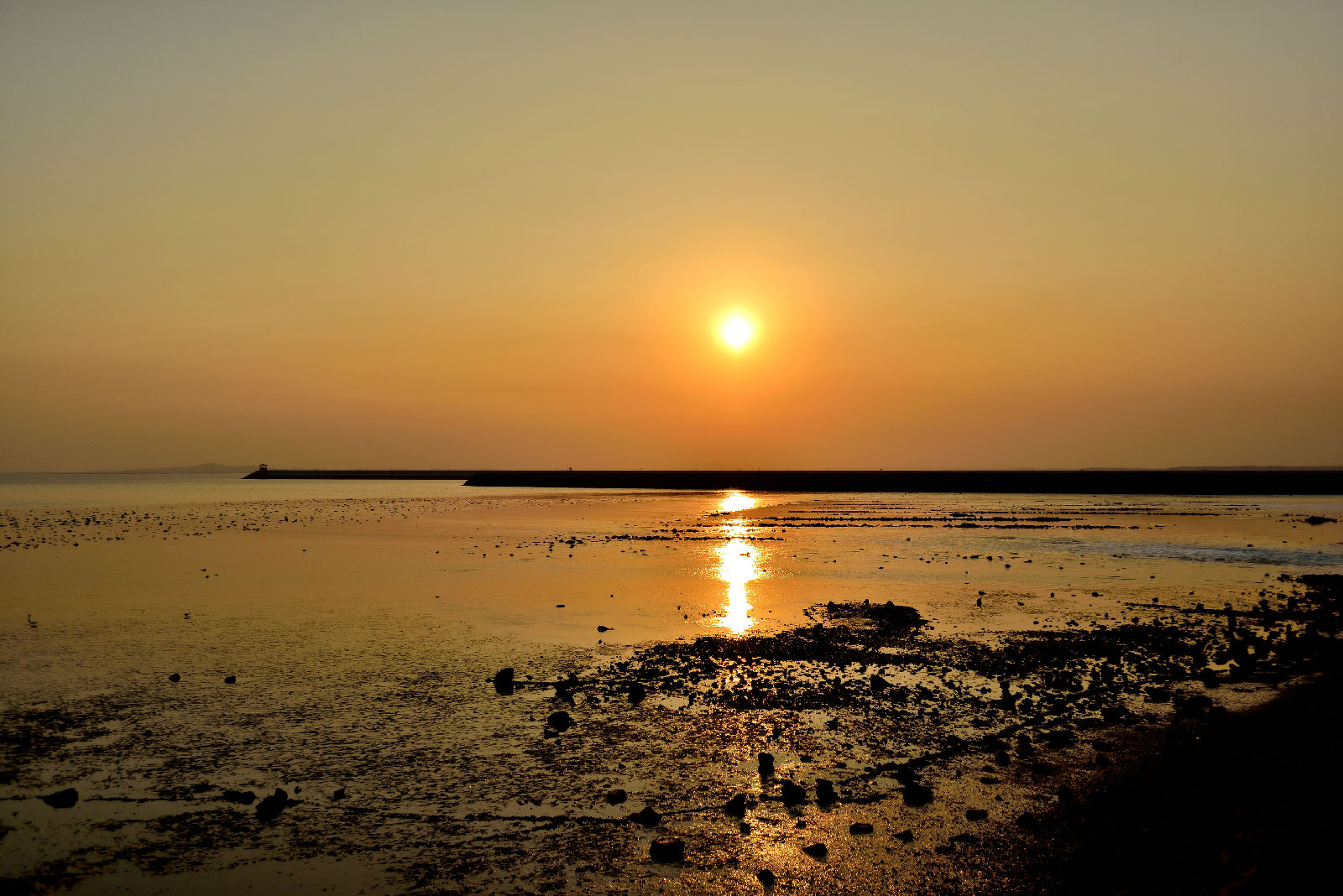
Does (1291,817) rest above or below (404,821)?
above

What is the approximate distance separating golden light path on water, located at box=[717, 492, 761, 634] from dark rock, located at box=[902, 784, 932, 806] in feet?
39.1

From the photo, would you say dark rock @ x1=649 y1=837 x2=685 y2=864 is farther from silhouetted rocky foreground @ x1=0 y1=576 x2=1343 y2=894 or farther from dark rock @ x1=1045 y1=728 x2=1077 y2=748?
dark rock @ x1=1045 y1=728 x2=1077 y2=748

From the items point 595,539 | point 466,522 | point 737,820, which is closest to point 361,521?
point 466,522

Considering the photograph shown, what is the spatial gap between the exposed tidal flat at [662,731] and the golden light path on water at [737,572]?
0.91ft

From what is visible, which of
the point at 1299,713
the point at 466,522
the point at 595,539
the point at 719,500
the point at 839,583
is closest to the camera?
the point at 1299,713

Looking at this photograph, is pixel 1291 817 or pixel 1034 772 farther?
pixel 1034 772

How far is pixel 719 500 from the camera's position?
116m

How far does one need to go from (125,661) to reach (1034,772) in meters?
19.6

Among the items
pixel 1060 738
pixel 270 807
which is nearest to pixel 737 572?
pixel 1060 738

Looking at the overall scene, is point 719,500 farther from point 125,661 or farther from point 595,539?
point 125,661

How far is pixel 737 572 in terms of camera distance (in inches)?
1471

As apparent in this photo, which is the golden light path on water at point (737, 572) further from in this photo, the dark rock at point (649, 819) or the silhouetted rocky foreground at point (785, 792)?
the dark rock at point (649, 819)

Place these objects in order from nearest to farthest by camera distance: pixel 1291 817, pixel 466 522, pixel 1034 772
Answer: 1. pixel 1291 817
2. pixel 1034 772
3. pixel 466 522

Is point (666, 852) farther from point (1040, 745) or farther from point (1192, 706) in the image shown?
point (1192, 706)
